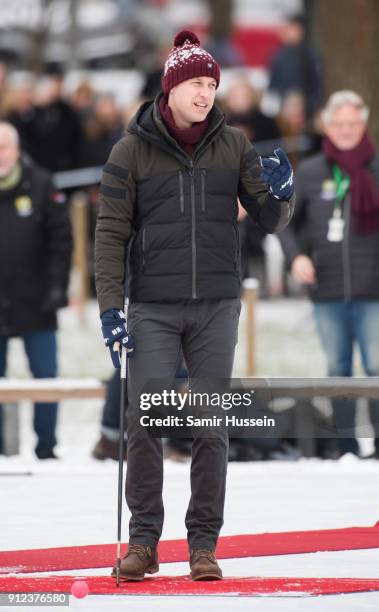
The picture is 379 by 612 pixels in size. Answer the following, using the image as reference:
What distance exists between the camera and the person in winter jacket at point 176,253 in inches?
292

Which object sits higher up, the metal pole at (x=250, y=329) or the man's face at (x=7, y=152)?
the man's face at (x=7, y=152)

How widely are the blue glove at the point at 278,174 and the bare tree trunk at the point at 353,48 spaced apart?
10.1 meters

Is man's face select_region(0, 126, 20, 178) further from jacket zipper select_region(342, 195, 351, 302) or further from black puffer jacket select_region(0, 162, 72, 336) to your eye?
jacket zipper select_region(342, 195, 351, 302)

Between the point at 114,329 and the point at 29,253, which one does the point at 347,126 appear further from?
the point at 114,329

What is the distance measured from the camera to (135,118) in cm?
757

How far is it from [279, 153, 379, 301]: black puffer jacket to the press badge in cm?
2

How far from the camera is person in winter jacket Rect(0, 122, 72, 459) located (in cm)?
1117

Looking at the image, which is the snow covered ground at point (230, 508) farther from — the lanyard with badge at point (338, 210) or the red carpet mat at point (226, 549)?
the lanyard with badge at point (338, 210)

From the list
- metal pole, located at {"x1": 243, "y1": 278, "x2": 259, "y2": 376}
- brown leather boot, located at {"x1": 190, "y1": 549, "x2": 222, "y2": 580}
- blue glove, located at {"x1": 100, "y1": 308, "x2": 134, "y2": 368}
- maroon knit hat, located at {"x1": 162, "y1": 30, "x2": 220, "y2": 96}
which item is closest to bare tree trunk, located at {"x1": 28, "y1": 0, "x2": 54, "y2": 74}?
metal pole, located at {"x1": 243, "y1": 278, "x2": 259, "y2": 376}

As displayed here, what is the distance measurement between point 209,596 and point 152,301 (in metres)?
1.16

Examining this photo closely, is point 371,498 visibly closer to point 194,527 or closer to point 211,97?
point 194,527

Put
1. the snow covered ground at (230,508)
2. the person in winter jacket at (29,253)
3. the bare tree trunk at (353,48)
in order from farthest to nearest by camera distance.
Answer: the bare tree trunk at (353,48), the person in winter jacket at (29,253), the snow covered ground at (230,508)

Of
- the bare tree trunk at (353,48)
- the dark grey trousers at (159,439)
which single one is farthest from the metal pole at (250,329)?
the bare tree trunk at (353,48)

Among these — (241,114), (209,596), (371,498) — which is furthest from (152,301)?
(241,114)
